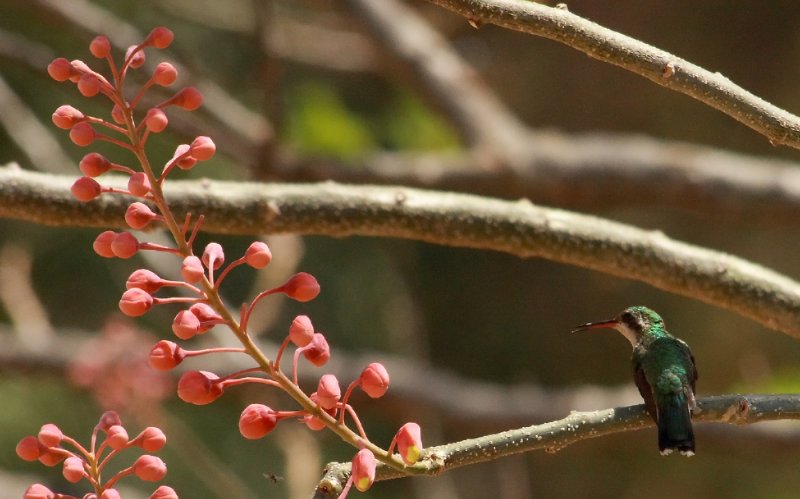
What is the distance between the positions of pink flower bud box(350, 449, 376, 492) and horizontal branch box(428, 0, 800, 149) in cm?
73

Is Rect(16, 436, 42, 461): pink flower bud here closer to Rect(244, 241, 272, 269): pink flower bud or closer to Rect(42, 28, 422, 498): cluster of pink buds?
Rect(42, 28, 422, 498): cluster of pink buds

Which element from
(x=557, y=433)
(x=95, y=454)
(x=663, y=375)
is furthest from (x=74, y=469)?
(x=663, y=375)

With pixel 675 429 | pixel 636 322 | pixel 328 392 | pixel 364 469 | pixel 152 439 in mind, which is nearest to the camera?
pixel 364 469

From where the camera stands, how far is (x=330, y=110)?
529 centimetres

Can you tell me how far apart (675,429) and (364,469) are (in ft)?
2.65

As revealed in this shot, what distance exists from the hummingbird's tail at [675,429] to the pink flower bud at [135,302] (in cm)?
96

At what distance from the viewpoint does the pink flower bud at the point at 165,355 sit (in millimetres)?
1547

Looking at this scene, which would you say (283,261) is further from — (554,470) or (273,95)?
(554,470)

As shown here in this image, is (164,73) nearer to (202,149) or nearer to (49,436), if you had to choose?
(202,149)

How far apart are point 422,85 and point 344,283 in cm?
240

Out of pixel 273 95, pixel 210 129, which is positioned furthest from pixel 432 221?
pixel 210 129

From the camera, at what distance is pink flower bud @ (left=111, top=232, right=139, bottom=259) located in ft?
5.21

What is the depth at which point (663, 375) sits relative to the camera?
2225mm

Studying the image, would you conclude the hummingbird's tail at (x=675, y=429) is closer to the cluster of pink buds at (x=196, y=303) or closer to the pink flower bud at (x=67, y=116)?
the cluster of pink buds at (x=196, y=303)
